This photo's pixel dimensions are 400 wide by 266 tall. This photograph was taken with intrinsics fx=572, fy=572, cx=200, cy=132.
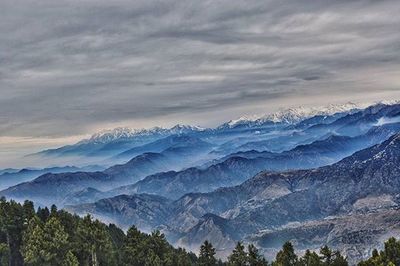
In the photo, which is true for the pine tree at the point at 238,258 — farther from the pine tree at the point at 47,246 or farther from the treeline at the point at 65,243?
the pine tree at the point at 47,246

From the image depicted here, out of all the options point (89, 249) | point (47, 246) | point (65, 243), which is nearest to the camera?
point (47, 246)

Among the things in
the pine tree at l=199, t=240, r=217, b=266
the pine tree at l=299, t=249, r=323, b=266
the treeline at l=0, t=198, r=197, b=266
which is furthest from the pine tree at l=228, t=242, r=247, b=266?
the treeline at l=0, t=198, r=197, b=266

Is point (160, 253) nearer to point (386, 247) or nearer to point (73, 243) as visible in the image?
point (73, 243)

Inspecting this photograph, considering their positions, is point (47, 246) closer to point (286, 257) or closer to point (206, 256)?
point (206, 256)

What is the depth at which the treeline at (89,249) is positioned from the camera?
141625 millimetres

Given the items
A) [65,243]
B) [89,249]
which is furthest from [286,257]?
[65,243]

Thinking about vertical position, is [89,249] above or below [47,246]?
below

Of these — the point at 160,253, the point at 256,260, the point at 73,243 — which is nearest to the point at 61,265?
the point at 73,243

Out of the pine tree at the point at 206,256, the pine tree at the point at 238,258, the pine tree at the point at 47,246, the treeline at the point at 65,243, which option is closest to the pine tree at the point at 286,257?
the pine tree at the point at 238,258

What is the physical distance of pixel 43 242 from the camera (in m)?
144

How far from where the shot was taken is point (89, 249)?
15200 cm

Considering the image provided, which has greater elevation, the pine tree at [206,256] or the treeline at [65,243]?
the treeline at [65,243]

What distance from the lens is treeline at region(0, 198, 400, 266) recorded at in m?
142

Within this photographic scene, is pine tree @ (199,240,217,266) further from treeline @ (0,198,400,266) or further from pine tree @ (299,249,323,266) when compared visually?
pine tree @ (299,249,323,266)
